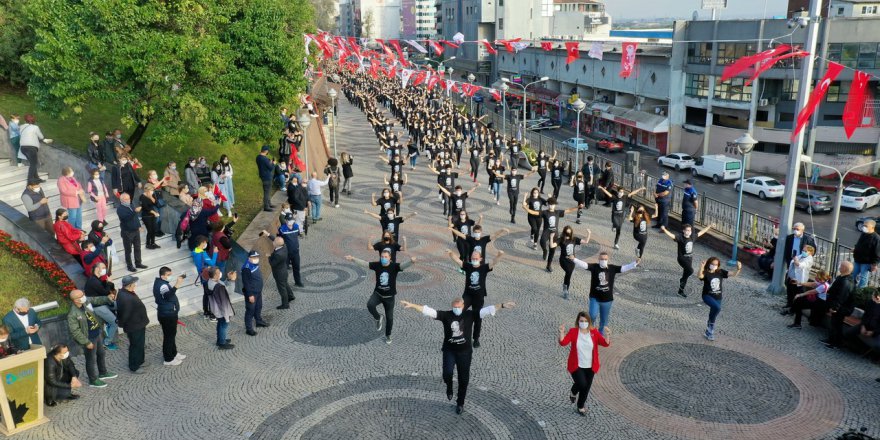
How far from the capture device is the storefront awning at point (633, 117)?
157 feet

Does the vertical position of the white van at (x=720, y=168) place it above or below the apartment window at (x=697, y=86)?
below

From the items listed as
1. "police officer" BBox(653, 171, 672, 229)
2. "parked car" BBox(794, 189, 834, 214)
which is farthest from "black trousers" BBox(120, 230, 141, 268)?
"parked car" BBox(794, 189, 834, 214)

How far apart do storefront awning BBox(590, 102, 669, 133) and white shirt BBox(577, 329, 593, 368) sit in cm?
4260

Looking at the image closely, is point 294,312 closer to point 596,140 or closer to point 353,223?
point 353,223

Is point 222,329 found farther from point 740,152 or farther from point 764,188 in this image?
point 764,188

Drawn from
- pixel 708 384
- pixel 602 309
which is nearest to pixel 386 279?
pixel 602 309

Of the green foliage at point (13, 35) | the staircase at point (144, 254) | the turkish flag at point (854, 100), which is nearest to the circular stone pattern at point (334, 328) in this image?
the staircase at point (144, 254)

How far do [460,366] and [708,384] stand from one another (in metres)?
4.14

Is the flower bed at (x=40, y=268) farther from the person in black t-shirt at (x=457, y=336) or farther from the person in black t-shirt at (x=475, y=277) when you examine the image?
the person in black t-shirt at (x=457, y=336)

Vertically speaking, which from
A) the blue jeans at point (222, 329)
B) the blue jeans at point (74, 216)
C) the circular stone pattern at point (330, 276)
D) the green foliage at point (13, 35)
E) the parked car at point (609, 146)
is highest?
the green foliage at point (13, 35)

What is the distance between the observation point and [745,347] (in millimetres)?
11250

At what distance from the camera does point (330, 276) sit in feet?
50.0

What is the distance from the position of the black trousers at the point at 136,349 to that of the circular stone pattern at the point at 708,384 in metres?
7.79

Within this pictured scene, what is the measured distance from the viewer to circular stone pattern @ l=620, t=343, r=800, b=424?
30.2ft
